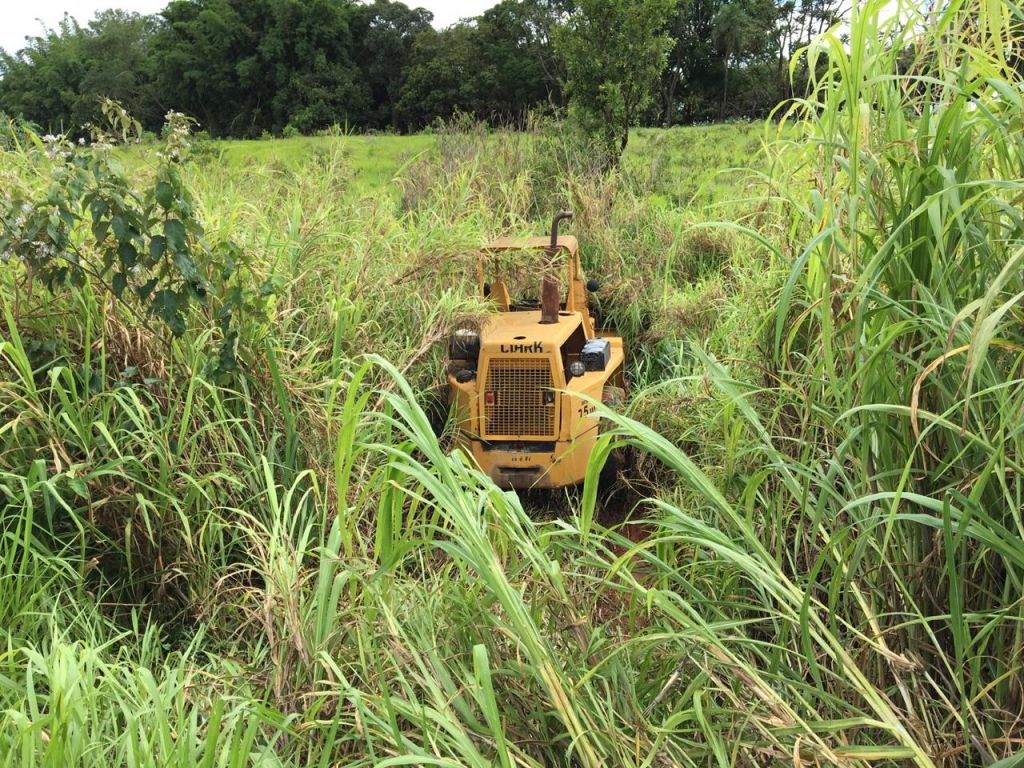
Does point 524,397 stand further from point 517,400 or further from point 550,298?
point 550,298

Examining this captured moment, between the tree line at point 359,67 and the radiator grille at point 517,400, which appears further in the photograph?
the tree line at point 359,67

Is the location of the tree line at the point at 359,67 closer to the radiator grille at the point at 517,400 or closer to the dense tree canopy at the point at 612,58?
the dense tree canopy at the point at 612,58

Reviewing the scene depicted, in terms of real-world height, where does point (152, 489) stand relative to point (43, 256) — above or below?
below

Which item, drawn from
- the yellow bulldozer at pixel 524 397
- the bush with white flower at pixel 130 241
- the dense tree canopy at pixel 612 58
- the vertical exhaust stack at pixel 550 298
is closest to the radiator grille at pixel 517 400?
the yellow bulldozer at pixel 524 397

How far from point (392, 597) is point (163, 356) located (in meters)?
1.86

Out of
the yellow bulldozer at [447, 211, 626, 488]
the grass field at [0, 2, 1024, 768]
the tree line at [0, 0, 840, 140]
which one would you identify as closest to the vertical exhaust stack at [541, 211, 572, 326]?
the yellow bulldozer at [447, 211, 626, 488]

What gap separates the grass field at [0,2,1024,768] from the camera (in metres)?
1.86

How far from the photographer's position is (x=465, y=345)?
5.11 meters

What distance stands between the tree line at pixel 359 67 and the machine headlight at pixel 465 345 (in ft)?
66.5

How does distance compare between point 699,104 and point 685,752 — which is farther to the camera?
point 699,104

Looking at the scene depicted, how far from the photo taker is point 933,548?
2.04 meters

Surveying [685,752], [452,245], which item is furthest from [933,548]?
[452,245]

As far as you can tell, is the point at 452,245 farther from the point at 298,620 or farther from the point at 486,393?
the point at 298,620

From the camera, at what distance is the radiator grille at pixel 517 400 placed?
495 centimetres
